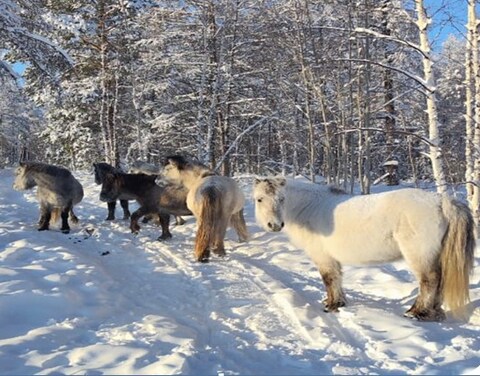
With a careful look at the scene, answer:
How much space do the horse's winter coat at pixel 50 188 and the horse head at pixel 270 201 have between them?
577 cm

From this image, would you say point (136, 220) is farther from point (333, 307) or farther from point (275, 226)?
point (333, 307)

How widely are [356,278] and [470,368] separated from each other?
132 inches

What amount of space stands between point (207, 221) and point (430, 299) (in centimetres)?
422

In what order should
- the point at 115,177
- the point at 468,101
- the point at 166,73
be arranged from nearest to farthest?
1. the point at 468,101
2. the point at 115,177
3. the point at 166,73

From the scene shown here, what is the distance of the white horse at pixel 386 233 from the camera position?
505 cm

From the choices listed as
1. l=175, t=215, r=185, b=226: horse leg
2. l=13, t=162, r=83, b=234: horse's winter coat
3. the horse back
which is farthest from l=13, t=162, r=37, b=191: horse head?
l=175, t=215, r=185, b=226: horse leg

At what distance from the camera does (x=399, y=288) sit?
6.33 metres

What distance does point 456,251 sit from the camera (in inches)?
198

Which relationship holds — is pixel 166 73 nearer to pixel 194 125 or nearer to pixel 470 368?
pixel 194 125

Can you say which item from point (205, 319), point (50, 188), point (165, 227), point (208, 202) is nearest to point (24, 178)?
point (50, 188)

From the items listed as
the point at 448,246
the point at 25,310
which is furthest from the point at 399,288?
the point at 25,310

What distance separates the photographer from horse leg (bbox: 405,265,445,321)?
5121mm

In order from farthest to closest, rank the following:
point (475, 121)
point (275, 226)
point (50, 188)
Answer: point (50, 188)
point (475, 121)
point (275, 226)

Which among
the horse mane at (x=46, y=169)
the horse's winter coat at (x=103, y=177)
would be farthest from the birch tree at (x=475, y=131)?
the horse mane at (x=46, y=169)
